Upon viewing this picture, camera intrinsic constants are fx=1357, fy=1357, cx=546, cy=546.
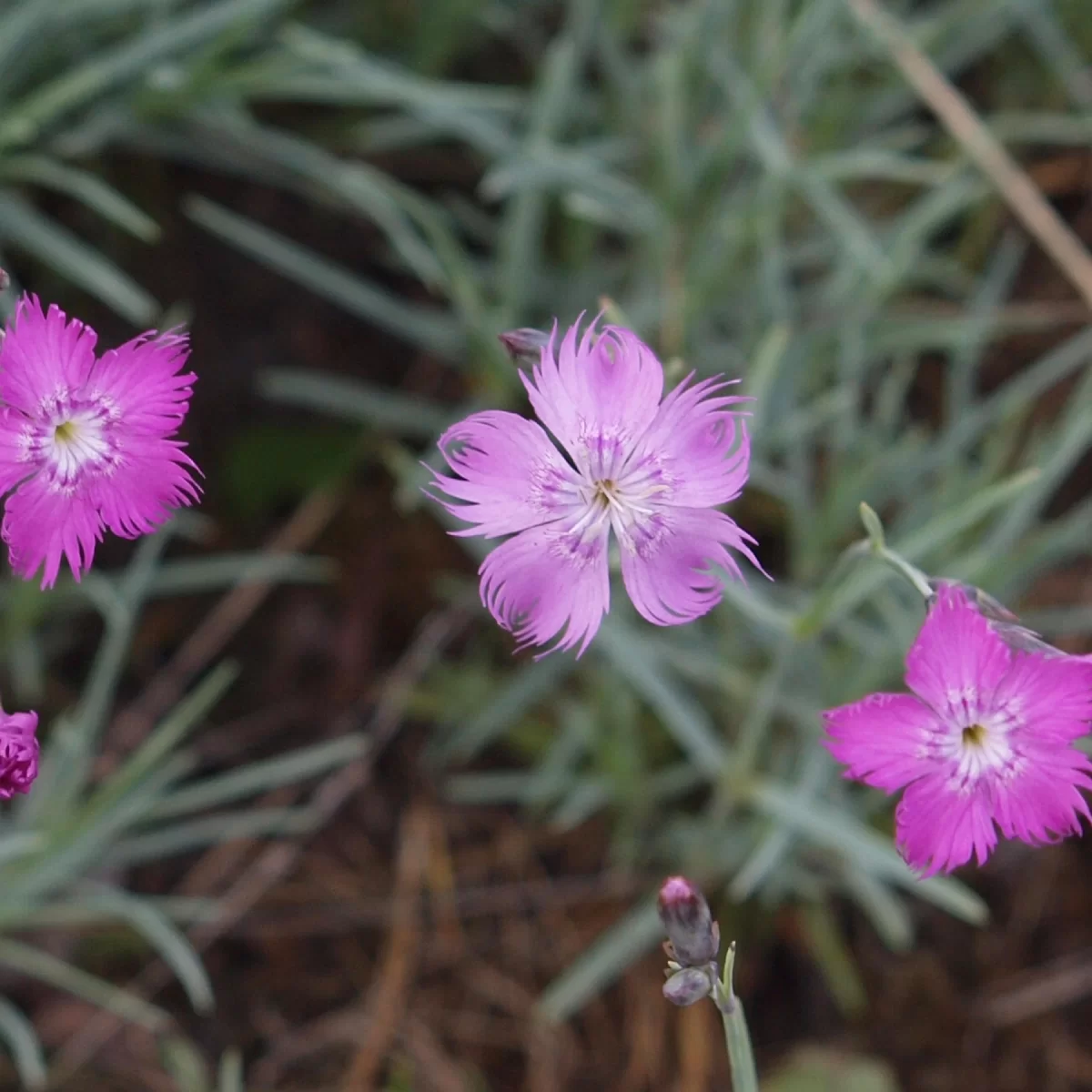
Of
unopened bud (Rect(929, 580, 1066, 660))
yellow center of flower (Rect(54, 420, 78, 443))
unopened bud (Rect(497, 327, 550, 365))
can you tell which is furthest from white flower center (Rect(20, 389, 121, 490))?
unopened bud (Rect(929, 580, 1066, 660))

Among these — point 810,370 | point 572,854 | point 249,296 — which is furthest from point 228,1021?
point 810,370

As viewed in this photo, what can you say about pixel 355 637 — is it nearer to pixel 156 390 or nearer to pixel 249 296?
pixel 249 296

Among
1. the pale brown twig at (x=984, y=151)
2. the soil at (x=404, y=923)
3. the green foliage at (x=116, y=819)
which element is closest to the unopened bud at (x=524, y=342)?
the green foliage at (x=116, y=819)

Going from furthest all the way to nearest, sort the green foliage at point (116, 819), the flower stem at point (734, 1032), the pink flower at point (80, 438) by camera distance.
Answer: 1. the green foliage at point (116, 819)
2. the pink flower at point (80, 438)
3. the flower stem at point (734, 1032)

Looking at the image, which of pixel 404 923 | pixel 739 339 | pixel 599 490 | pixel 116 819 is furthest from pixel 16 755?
pixel 739 339

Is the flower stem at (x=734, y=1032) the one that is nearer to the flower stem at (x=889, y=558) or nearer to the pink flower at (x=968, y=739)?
the pink flower at (x=968, y=739)

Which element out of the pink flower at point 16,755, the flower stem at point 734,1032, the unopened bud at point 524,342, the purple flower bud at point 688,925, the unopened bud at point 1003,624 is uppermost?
the unopened bud at point 524,342
